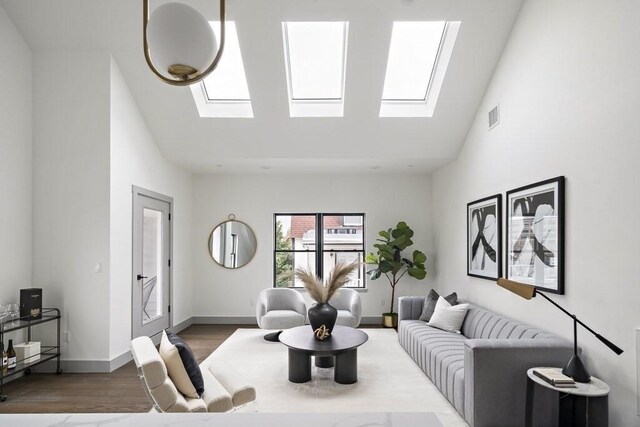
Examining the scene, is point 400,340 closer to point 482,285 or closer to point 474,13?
point 482,285

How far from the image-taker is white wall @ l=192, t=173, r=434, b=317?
734cm

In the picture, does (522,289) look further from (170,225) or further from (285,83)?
(170,225)

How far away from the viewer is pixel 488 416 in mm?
3023

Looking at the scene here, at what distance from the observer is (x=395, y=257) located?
6766 millimetres

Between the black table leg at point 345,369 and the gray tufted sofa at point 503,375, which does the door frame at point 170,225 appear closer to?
the black table leg at point 345,369

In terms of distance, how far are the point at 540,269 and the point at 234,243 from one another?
4989 millimetres

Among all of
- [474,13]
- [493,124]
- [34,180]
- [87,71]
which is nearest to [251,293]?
[34,180]

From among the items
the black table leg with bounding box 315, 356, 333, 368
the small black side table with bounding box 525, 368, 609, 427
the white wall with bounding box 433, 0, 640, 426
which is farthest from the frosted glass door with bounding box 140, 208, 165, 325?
the small black side table with bounding box 525, 368, 609, 427

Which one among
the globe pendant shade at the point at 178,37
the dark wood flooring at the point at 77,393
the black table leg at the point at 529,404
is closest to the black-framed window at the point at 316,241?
the dark wood flooring at the point at 77,393

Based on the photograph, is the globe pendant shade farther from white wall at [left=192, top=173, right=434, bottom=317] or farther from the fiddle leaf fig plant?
white wall at [left=192, top=173, right=434, bottom=317]

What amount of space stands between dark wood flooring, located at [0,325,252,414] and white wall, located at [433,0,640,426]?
11.5ft

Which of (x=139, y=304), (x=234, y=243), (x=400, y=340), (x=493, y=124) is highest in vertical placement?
(x=493, y=124)

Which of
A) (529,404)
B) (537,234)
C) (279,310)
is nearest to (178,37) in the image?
(529,404)

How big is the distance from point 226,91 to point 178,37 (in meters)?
4.35
